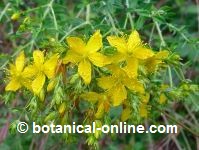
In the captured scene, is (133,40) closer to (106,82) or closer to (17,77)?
(106,82)

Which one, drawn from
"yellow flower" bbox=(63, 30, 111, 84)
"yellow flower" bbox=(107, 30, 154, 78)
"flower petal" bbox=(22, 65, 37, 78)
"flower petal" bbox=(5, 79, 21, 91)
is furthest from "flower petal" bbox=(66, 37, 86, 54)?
"flower petal" bbox=(5, 79, 21, 91)

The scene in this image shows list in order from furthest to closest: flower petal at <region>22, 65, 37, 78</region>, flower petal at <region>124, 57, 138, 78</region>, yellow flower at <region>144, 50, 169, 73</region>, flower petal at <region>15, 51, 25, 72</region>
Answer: flower petal at <region>15, 51, 25, 72</region>, flower petal at <region>22, 65, 37, 78</region>, yellow flower at <region>144, 50, 169, 73</region>, flower petal at <region>124, 57, 138, 78</region>

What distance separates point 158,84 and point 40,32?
2.40 feet

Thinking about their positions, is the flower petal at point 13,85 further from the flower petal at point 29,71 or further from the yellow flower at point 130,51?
the yellow flower at point 130,51

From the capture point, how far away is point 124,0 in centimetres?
295

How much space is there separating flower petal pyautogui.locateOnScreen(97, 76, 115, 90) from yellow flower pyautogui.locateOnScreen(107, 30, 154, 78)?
84mm

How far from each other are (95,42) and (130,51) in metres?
0.16

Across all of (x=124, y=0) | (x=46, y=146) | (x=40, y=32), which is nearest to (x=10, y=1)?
(x=40, y=32)

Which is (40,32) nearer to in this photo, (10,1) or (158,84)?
(10,1)

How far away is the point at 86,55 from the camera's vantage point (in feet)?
7.04

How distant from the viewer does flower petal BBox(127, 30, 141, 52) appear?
2178 millimetres

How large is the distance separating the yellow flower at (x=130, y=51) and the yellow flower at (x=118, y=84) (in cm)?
5

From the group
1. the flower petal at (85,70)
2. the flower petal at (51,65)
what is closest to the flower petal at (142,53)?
the flower petal at (85,70)

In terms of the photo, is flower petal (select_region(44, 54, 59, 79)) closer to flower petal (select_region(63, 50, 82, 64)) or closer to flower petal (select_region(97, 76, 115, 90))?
flower petal (select_region(63, 50, 82, 64))
